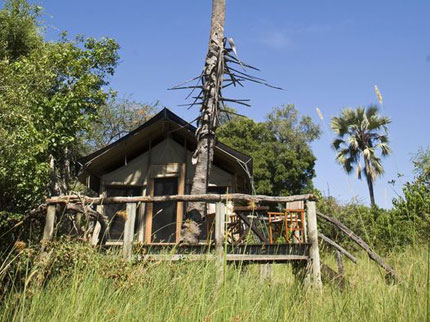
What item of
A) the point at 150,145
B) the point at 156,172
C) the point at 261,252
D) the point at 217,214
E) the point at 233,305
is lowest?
the point at 233,305

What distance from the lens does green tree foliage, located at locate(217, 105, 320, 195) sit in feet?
93.5

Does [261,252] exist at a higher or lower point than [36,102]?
lower

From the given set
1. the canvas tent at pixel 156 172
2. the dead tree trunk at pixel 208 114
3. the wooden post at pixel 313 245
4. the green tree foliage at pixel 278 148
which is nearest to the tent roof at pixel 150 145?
the canvas tent at pixel 156 172

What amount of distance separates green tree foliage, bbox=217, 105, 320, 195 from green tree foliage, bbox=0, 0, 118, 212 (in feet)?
42.5

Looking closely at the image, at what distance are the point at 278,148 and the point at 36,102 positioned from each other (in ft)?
64.4

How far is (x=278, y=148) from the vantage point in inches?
1172

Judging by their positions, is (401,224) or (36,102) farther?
(36,102)

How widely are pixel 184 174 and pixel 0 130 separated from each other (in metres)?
5.02

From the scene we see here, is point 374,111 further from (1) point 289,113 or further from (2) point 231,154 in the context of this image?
(2) point 231,154

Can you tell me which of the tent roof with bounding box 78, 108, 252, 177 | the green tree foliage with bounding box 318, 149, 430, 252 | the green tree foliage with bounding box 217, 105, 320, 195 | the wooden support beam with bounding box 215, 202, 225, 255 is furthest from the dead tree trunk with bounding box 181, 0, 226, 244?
the green tree foliage with bounding box 217, 105, 320, 195

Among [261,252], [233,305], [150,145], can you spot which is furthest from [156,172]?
[233,305]

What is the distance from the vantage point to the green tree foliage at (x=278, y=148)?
93.5 feet

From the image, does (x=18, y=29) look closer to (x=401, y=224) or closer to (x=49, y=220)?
(x=49, y=220)

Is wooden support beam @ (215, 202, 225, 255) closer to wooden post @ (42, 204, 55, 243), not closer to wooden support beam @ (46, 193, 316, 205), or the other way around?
wooden support beam @ (46, 193, 316, 205)
